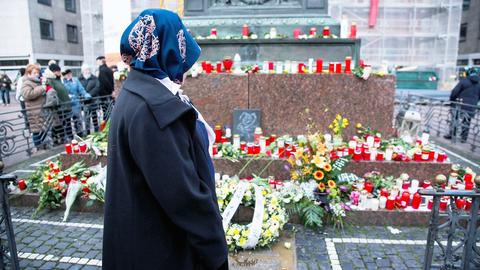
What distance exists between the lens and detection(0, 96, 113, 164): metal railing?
6.64m

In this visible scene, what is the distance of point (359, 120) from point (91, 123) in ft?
19.5

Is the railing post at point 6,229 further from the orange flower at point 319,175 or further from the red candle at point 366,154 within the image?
the red candle at point 366,154

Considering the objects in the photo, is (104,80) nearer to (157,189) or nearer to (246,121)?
(246,121)

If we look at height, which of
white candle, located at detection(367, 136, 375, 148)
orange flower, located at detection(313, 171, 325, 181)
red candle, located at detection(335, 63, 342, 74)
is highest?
red candle, located at detection(335, 63, 342, 74)

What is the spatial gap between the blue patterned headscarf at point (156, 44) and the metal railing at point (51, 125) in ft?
18.9

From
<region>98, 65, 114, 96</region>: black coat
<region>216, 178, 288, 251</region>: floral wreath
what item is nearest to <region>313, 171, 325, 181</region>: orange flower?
<region>216, 178, 288, 251</region>: floral wreath

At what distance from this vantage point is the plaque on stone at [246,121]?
514 centimetres

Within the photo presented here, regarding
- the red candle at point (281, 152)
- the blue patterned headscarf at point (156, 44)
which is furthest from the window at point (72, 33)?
the blue patterned headscarf at point (156, 44)

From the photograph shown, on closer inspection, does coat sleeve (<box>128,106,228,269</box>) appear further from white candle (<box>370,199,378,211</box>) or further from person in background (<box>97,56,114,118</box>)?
person in background (<box>97,56,114,118</box>)

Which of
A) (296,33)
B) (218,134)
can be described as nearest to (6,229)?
(218,134)

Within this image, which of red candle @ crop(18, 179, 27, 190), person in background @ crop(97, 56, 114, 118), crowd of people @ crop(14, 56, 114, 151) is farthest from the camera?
person in background @ crop(97, 56, 114, 118)

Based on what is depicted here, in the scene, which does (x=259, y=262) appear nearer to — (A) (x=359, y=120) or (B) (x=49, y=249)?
(B) (x=49, y=249)

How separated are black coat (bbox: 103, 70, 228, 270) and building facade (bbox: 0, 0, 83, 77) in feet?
96.0

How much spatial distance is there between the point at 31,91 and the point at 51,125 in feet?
2.52
